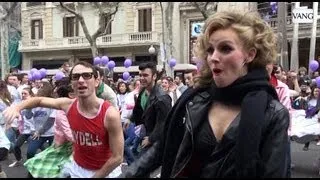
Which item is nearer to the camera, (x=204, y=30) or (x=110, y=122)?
(x=204, y=30)

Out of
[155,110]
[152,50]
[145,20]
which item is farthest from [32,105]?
[145,20]

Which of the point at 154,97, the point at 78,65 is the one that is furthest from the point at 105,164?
the point at 154,97

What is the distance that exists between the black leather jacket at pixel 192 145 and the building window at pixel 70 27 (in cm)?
3811

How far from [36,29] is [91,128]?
40160 millimetres

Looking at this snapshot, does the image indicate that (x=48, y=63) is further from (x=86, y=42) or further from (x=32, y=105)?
(x=32, y=105)

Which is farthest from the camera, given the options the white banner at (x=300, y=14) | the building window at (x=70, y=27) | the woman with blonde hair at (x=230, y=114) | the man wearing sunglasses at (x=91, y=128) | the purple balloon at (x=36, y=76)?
the building window at (x=70, y=27)

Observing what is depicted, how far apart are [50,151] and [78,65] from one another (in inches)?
39.2

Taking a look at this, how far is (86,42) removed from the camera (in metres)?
39.9

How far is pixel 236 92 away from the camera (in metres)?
1.99

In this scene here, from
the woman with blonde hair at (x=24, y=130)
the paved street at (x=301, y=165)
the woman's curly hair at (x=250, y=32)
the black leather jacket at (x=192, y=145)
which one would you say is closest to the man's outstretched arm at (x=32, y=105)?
the black leather jacket at (x=192, y=145)

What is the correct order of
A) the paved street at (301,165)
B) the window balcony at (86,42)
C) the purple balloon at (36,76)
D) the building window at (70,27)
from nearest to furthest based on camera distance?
the paved street at (301,165)
the purple balloon at (36,76)
the window balcony at (86,42)
the building window at (70,27)

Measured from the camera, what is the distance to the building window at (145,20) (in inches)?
1446

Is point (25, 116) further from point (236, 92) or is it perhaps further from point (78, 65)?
point (236, 92)

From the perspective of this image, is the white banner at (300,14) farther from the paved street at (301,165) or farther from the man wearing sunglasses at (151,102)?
the man wearing sunglasses at (151,102)
